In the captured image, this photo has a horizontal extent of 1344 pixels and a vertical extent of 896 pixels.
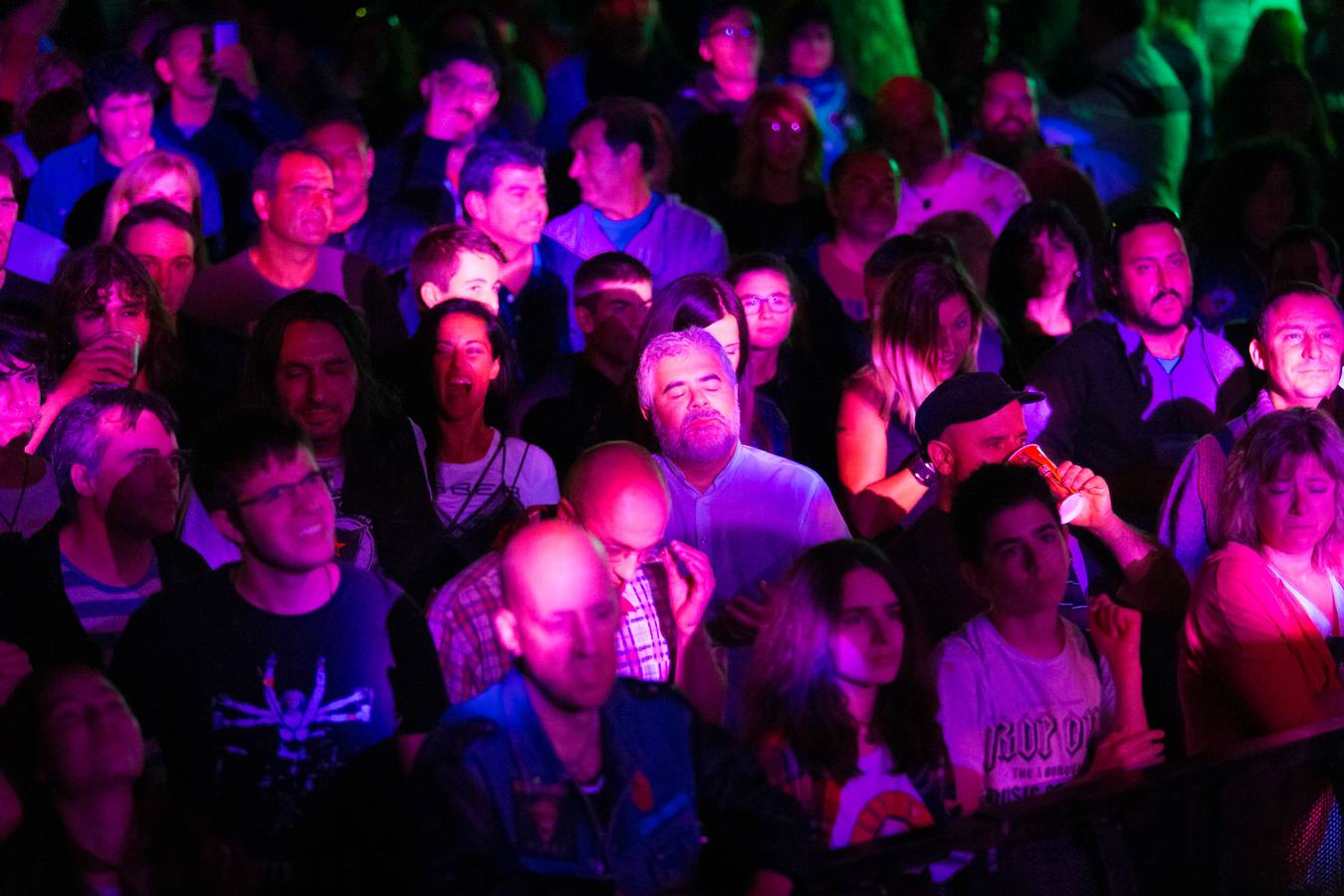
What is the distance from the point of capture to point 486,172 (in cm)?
646

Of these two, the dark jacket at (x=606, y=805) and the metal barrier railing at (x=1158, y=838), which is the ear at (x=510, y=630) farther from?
the metal barrier railing at (x=1158, y=838)

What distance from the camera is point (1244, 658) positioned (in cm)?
426

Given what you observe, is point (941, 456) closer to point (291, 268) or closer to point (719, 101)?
point (291, 268)

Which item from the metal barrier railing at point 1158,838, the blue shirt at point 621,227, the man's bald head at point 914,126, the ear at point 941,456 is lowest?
the metal barrier railing at point 1158,838

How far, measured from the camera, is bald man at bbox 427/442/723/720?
12.4 feet

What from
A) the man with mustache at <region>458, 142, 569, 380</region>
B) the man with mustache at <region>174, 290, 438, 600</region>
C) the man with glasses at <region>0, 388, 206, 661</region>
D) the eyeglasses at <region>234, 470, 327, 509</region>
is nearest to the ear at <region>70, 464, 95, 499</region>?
the man with glasses at <region>0, 388, 206, 661</region>

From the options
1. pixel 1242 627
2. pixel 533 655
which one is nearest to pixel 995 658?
pixel 1242 627

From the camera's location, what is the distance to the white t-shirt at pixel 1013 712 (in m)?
3.73

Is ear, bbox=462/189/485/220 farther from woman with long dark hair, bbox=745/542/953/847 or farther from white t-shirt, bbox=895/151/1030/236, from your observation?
woman with long dark hair, bbox=745/542/953/847

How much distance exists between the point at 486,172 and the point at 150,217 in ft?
4.09

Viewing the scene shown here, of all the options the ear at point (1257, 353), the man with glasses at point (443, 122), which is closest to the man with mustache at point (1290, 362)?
the ear at point (1257, 353)

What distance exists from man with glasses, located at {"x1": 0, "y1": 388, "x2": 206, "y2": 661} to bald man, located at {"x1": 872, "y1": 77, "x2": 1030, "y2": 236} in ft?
13.3

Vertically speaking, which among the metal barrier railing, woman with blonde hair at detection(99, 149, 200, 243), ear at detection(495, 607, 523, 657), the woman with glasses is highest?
woman with blonde hair at detection(99, 149, 200, 243)

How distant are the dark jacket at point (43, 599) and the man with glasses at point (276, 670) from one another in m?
0.26
